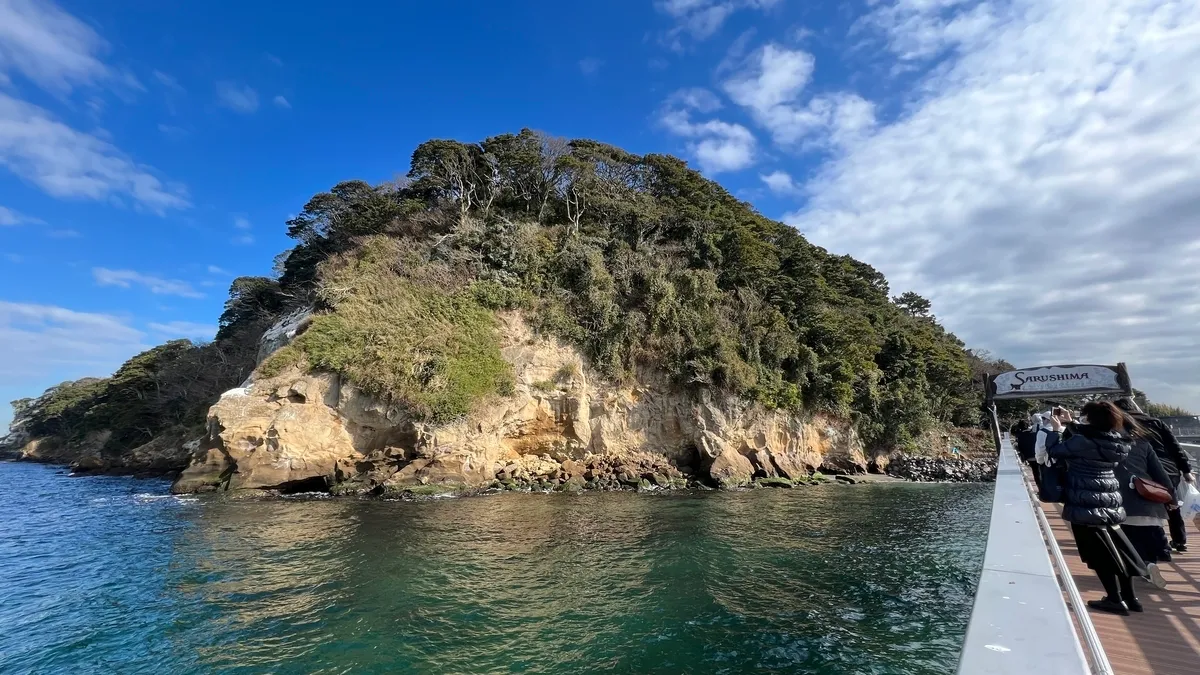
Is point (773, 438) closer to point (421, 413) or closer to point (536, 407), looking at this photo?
point (536, 407)

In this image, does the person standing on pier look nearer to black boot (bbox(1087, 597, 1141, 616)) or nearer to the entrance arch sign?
black boot (bbox(1087, 597, 1141, 616))

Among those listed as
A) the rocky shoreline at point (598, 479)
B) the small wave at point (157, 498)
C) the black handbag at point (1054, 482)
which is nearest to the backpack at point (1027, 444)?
the black handbag at point (1054, 482)

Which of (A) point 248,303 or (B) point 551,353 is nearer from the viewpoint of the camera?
(B) point 551,353

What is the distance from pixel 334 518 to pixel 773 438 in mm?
21110

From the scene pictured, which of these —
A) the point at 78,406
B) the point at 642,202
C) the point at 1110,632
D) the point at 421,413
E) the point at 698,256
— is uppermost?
the point at 642,202

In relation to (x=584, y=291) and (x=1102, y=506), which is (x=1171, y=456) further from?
(x=584, y=291)

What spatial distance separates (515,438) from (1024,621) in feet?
74.9

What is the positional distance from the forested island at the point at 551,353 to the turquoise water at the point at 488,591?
5.90 meters

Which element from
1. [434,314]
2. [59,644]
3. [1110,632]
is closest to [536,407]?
[434,314]

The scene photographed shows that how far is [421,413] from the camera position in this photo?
70.9 ft

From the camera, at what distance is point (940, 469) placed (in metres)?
30.0

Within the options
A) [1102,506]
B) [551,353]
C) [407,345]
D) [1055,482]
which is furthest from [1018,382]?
[407,345]

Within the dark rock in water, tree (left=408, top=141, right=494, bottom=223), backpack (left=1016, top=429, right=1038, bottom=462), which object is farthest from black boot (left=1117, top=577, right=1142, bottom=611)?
→ tree (left=408, top=141, right=494, bottom=223)

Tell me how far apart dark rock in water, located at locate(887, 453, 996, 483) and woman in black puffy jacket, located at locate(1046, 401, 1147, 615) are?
2770cm
